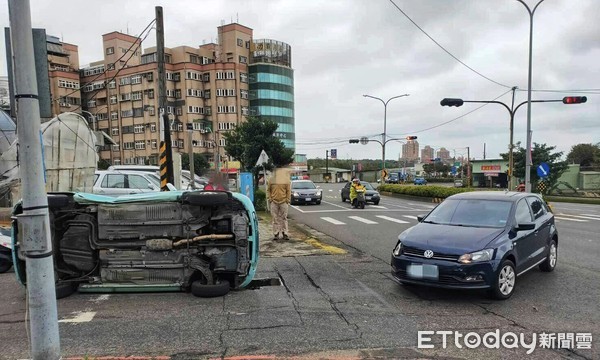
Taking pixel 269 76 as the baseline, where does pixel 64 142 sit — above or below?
below

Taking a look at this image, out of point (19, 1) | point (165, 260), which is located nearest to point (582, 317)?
point (165, 260)

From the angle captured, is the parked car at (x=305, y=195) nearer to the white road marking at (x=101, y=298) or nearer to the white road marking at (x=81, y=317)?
the white road marking at (x=101, y=298)

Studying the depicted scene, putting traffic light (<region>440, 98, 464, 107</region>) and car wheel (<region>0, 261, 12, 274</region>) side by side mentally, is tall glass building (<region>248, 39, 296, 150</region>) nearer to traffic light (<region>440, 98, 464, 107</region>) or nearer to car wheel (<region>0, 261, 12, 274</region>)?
traffic light (<region>440, 98, 464, 107</region>)

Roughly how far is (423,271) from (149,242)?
363 cm

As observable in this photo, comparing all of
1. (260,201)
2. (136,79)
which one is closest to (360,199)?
(260,201)

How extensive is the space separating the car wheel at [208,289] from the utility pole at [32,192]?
253cm

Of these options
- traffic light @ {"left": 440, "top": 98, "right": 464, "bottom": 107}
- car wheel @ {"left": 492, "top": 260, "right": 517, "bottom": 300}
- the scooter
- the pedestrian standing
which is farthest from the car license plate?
traffic light @ {"left": 440, "top": 98, "right": 464, "bottom": 107}

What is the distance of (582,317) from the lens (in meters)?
4.86

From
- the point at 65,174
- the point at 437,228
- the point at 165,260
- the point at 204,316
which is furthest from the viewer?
the point at 65,174

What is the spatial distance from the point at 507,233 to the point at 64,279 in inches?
242

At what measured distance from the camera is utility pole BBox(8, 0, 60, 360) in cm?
283

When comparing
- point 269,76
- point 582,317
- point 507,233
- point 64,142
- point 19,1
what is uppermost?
point 269,76

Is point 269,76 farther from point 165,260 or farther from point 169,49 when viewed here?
point 165,260

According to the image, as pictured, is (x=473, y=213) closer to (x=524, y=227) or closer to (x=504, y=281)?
(x=524, y=227)
